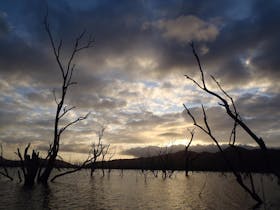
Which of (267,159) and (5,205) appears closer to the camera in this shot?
(267,159)

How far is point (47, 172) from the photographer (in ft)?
115

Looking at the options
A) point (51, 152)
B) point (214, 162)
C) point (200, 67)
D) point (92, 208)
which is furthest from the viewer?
point (214, 162)

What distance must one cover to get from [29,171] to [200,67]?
28464mm

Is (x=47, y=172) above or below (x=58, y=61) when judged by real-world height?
below

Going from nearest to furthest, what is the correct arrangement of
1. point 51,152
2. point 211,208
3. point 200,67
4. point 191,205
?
point 200,67 < point 211,208 < point 191,205 < point 51,152

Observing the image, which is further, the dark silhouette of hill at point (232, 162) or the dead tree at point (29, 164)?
the dead tree at point (29, 164)

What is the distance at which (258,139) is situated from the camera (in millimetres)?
8484

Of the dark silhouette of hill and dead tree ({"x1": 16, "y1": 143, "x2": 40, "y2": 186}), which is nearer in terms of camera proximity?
the dark silhouette of hill

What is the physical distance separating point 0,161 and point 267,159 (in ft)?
103


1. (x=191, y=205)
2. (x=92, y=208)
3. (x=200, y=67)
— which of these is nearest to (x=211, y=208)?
(x=191, y=205)

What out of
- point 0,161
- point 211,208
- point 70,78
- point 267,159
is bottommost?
point 211,208

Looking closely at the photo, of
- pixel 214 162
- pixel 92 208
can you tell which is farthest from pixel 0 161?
pixel 214 162

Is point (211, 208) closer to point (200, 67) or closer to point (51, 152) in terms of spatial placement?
point (200, 67)

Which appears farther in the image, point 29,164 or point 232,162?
point 232,162
